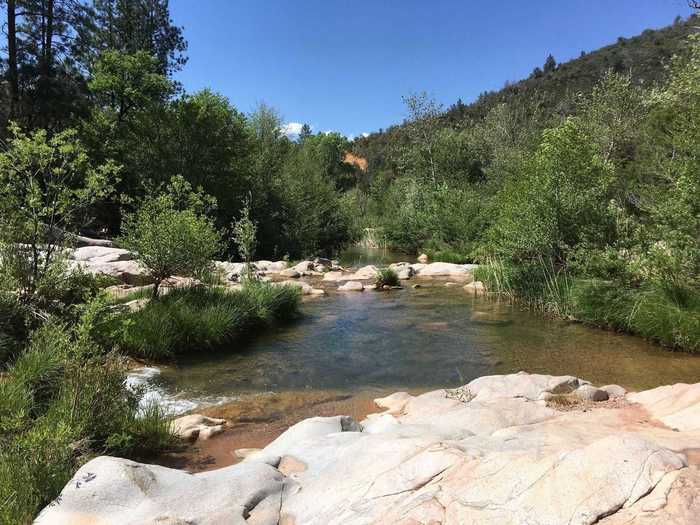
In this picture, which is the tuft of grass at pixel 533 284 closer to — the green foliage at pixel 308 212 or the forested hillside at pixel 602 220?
the forested hillside at pixel 602 220

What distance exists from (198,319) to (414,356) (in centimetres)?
453

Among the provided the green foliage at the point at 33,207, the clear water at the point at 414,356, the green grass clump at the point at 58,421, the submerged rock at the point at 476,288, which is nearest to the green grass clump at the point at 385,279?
the submerged rock at the point at 476,288

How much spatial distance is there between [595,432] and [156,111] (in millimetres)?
25346

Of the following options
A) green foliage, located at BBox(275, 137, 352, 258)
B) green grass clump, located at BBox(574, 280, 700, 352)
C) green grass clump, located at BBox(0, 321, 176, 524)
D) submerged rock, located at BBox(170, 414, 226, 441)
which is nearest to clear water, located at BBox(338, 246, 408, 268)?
green foliage, located at BBox(275, 137, 352, 258)

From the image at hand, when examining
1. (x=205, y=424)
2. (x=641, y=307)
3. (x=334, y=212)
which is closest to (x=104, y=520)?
(x=205, y=424)

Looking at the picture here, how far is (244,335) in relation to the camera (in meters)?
11.7

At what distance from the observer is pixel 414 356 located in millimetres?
10297

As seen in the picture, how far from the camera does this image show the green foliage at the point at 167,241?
10.3 m

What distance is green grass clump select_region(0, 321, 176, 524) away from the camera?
367 cm

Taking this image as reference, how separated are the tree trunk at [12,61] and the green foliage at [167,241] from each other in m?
15.7

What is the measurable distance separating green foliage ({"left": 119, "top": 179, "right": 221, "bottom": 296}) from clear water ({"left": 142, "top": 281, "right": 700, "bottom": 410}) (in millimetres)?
2147

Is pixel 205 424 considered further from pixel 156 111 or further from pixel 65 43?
pixel 65 43

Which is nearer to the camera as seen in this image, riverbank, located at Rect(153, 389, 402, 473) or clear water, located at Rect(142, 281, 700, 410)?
riverbank, located at Rect(153, 389, 402, 473)

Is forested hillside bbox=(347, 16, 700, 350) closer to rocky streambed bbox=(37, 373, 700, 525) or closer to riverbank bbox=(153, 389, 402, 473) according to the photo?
rocky streambed bbox=(37, 373, 700, 525)
